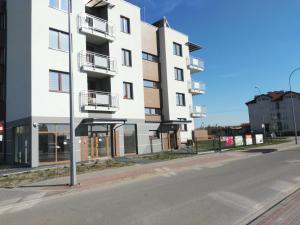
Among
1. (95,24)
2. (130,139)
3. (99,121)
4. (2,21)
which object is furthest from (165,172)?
(2,21)

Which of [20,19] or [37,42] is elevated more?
[20,19]

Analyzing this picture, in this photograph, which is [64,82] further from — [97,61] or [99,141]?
[99,141]

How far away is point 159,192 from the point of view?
10445mm

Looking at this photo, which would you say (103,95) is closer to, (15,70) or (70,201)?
(15,70)

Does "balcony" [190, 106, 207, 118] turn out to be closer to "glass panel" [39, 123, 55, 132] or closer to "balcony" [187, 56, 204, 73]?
"balcony" [187, 56, 204, 73]

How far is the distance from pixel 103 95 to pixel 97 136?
313 centimetres

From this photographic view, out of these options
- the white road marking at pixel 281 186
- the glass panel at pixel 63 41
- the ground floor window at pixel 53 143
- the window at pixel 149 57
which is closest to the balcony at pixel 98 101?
the ground floor window at pixel 53 143

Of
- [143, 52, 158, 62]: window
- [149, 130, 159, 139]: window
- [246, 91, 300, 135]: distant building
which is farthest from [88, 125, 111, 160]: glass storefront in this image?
[246, 91, 300, 135]: distant building

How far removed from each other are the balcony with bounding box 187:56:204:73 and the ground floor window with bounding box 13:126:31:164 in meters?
20.4

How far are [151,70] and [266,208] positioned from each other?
25260 millimetres

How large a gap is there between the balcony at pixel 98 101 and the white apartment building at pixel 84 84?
0.07 meters

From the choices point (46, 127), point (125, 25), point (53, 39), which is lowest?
point (46, 127)

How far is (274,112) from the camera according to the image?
272ft

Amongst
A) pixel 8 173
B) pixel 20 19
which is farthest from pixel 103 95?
pixel 8 173
